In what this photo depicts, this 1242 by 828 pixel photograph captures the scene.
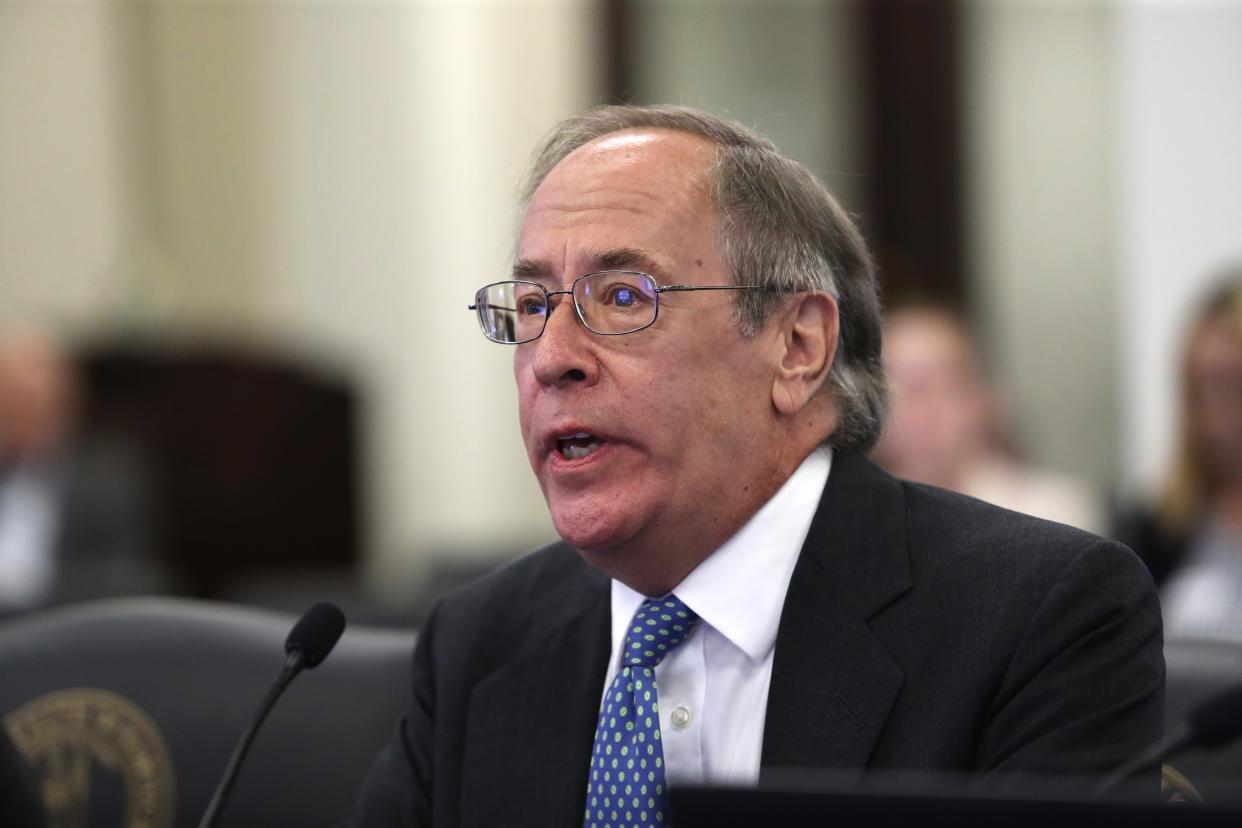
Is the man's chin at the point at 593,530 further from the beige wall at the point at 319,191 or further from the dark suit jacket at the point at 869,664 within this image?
the beige wall at the point at 319,191

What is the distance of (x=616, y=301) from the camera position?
5.77 feet

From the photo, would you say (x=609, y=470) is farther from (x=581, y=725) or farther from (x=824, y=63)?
(x=824, y=63)

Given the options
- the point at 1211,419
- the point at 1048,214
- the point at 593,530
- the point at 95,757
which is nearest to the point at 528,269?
the point at 593,530

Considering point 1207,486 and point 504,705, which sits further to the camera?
point 1207,486

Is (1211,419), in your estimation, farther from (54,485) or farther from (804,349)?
(54,485)

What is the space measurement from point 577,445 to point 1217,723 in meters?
0.71

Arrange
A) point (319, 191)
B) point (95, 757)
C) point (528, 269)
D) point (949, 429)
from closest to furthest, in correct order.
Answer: point (528, 269) < point (95, 757) < point (949, 429) < point (319, 191)

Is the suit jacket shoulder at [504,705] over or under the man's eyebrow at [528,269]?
under

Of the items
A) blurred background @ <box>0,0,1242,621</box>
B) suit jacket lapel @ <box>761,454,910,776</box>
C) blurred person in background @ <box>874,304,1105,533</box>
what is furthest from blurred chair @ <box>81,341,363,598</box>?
suit jacket lapel @ <box>761,454,910,776</box>

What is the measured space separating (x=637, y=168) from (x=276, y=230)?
5.90 metres

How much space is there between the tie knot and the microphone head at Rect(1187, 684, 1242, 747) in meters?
0.58

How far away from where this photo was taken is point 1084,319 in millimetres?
6176

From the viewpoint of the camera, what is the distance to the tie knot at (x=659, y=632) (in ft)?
5.84

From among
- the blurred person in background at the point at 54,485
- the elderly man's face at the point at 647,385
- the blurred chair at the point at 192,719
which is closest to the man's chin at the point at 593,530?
the elderly man's face at the point at 647,385
